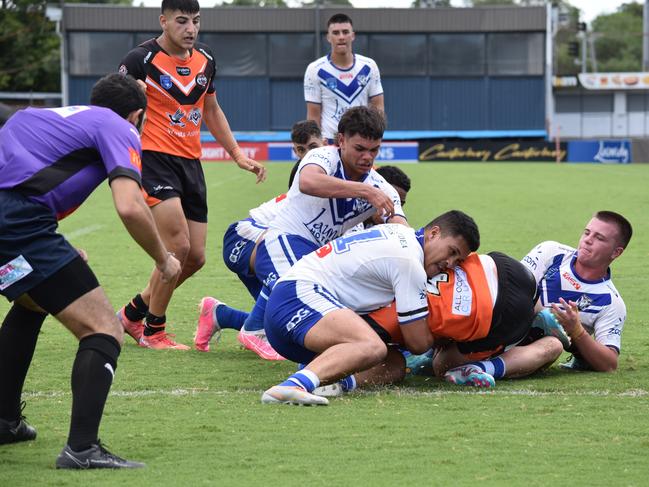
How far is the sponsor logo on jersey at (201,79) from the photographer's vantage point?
790 centimetres

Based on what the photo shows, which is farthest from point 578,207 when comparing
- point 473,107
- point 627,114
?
point 627,114

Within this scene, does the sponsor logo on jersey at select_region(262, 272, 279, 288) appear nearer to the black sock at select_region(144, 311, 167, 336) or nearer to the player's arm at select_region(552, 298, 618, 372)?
the black sock at select_region(144, 311, 167, 336)

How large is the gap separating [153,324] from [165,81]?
1623 millimetres

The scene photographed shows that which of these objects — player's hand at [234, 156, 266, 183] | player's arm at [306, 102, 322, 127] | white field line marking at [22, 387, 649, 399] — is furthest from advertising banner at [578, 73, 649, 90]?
white field line marking at [22, 387, 649, 399]

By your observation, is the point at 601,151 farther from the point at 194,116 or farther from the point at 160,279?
the point at 160,279

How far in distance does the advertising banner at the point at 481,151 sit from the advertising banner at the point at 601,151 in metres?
1.32

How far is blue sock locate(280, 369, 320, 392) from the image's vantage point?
5750 mm

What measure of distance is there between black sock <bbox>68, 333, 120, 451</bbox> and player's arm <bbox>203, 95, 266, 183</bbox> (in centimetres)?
371

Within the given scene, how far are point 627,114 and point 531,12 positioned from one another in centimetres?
1276

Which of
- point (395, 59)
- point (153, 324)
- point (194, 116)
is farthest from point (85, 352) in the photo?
point (395, 59)

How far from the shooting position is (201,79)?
7.93 metres

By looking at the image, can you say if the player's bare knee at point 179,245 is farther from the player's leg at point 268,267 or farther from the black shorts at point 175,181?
the player's leg at point 268,267

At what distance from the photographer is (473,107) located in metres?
62.7

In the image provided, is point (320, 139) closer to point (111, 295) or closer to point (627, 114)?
point (111, 295)
